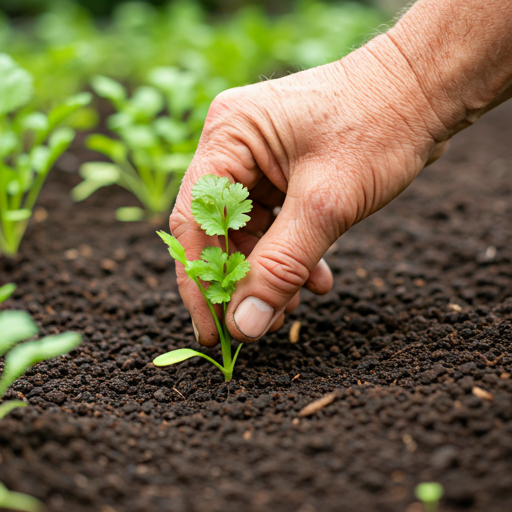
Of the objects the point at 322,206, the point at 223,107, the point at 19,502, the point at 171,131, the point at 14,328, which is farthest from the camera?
the point at 171,131

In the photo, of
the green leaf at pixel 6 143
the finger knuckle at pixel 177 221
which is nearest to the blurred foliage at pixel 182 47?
the green leaf at pixel 6 143

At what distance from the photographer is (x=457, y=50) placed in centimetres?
169

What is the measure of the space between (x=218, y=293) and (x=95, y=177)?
5.87ft

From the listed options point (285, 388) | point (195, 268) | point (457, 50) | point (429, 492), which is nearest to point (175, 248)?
point (195, 268)

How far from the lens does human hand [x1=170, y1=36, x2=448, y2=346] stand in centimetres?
167

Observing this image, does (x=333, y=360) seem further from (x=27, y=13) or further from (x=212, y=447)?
(x=27, y=13)

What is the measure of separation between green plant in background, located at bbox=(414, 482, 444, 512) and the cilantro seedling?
0.81 m

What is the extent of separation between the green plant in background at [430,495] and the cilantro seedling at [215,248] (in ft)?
2.65

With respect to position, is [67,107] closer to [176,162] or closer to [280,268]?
[176,162]

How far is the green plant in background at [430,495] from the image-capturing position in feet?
3.82

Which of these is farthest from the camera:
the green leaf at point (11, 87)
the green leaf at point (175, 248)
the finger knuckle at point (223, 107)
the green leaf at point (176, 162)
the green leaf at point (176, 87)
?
the green leaf at point (176, 87)

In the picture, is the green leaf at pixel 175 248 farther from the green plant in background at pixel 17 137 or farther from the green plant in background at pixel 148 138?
the green plant in background at pixel 148 138

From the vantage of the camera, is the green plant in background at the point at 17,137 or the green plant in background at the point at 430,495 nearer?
the green plant in background at the point at 430,495

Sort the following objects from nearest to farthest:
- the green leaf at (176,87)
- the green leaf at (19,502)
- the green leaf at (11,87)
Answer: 1. the green leaf at (19,502)
2. the green leaf at (11,87)
3. the green leaf at (176,87)
